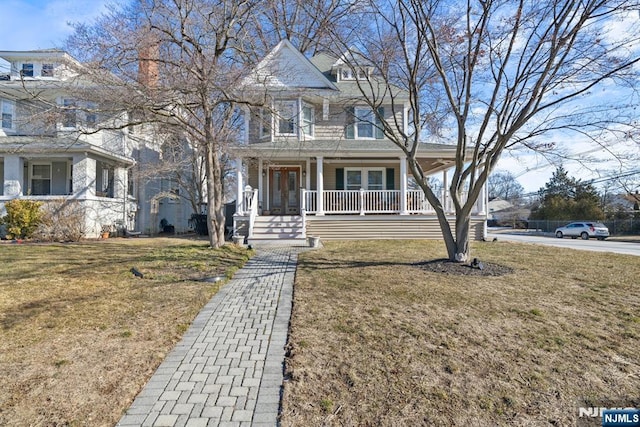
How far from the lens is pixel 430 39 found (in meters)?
8.05

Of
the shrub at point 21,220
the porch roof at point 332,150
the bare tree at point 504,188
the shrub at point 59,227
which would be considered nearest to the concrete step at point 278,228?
the porch roof at point 332,150

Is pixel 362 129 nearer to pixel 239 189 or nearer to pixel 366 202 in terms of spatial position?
pixel 366 202

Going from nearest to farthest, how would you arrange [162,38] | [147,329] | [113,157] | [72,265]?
[147,329] < [72,265] < [162,38] < [113,157]

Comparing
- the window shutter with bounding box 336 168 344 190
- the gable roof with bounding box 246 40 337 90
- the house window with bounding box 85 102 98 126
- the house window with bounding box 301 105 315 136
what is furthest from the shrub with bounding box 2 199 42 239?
the window shutter with bounding box 336 168 344 190

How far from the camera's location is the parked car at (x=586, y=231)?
26.4 meters

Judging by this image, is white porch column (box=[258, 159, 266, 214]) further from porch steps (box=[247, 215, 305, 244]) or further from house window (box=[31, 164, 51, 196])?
house window (box=[31, 164, 51, 196])

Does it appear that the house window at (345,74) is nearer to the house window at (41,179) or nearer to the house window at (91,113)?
the house window at (91,113)

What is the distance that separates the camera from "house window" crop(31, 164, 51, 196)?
54.3 ft

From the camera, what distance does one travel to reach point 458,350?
3.36 meters

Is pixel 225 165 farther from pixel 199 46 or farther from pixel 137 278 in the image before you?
pixel 137 278

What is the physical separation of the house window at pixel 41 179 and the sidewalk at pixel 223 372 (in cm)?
1678

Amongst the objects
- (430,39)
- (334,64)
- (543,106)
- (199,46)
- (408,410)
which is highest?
(334,64)

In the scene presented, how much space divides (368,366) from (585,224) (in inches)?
1273

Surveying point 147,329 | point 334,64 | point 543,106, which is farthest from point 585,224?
point 147,329
